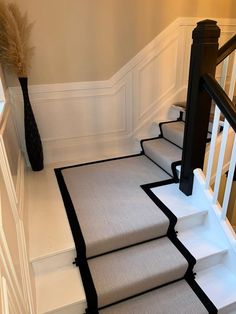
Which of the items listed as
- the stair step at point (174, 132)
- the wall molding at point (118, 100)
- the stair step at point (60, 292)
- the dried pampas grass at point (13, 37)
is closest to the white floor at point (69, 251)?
the stair step at point (60, 292)

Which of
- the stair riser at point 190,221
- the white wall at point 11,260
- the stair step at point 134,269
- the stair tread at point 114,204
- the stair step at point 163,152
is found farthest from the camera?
the stair step at point 163,152

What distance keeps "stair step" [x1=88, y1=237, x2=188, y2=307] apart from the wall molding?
1.35 metres

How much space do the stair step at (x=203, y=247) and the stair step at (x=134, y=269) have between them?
0.11m

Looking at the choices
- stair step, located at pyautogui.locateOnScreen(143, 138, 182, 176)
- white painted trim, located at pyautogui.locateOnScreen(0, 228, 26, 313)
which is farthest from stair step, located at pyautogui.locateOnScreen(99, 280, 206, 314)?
stair step, located at pyautogui.locateOnScreen(143, 138, 182, 176)

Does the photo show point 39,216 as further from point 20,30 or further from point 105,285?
point 20,30

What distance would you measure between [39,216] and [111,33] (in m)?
1.86

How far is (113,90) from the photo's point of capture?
2.55 meters

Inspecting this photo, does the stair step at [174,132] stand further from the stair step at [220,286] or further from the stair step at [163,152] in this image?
the stair step at [220,286]

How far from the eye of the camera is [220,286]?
1559mm

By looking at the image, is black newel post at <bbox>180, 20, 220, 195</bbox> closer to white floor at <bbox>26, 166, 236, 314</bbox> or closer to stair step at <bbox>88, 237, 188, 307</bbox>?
white floor at <bbox>26, 166, 236, 314</bbox>

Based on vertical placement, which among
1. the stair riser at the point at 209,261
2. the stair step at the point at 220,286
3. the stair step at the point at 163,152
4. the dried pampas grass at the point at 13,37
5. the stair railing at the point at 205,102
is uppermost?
the dried pampas grass at the point at 13,37

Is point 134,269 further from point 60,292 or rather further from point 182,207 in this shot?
point 182,207

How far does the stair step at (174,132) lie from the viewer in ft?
7.83

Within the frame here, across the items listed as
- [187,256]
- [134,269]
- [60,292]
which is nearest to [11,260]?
[60,292]
